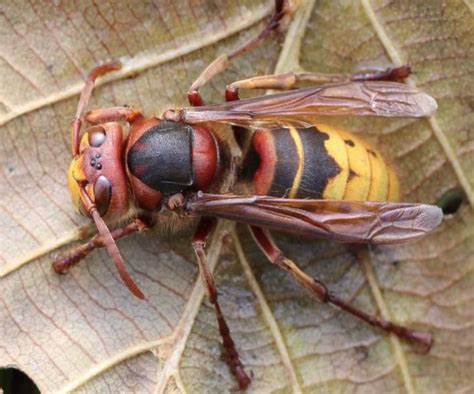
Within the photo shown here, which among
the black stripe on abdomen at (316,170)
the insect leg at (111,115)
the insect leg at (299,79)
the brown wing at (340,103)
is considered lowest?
the black stripe on abdomen at (316,170)

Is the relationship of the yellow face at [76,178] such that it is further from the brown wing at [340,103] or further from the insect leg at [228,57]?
the brown wing at [340,103]

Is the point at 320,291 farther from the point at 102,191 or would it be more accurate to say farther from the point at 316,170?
the point at 102,191

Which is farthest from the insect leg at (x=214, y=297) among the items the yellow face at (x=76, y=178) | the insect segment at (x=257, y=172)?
the yellow face at (x=76, y=178)

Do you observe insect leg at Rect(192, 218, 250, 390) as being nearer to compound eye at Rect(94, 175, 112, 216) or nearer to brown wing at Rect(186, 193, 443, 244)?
brown wing at Rect(186, 193, 443, 244)

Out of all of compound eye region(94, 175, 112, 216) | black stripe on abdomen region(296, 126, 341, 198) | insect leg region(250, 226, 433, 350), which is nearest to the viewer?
compound eye region(94, 175, 112, 216)

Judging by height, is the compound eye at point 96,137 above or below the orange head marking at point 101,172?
above

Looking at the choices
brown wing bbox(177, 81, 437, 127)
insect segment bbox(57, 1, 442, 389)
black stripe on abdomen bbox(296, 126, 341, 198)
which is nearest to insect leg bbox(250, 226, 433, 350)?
insect segment bbox(57, 1, 442, 389)

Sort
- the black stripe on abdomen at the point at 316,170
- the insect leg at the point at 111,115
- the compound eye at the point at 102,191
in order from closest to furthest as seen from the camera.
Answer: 1. the compound eye at the point at 102,191
2. the black stripe on abdomen at the point at 316,170
3. the insect leg at the point at 111,115
